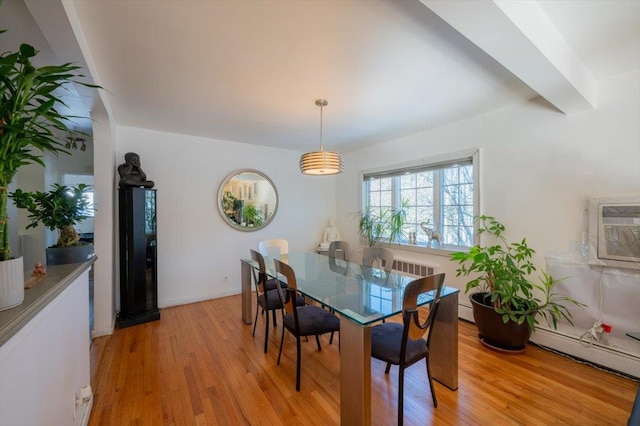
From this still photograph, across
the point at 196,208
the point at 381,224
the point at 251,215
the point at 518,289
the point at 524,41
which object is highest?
the point at 524,41

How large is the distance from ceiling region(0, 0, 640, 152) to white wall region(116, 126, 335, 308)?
76 centimetres

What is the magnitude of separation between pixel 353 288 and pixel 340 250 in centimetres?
142

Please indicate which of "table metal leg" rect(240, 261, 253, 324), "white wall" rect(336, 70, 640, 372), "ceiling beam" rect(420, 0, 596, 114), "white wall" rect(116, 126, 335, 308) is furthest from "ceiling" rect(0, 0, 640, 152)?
"table metal leg" rect(240, 261, 253, 324)

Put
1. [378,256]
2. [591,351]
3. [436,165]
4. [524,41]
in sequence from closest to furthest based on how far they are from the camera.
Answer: [524,41], [591,351], [378,256], [436,165]

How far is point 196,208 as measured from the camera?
3.65 meters

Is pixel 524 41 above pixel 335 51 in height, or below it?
below

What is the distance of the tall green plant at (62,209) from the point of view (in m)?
1.69

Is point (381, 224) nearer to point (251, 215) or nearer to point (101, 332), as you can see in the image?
point (251, 215)

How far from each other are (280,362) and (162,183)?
8.80 ft

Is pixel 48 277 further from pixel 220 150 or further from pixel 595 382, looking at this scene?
pixel 595 382

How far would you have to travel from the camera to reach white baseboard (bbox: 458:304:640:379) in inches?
78.3

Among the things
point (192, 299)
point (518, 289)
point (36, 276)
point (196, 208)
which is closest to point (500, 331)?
point (518, 289)

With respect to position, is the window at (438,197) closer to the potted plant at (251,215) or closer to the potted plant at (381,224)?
the potted plant at (381,224)

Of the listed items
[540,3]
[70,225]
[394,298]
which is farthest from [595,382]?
[70,225]
